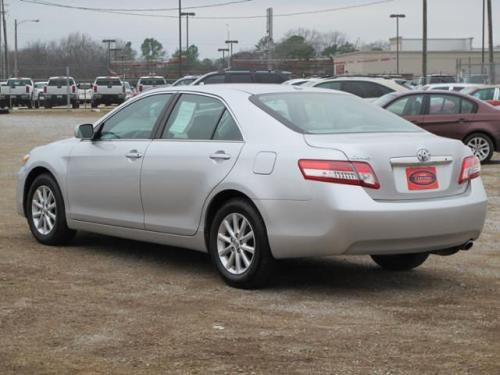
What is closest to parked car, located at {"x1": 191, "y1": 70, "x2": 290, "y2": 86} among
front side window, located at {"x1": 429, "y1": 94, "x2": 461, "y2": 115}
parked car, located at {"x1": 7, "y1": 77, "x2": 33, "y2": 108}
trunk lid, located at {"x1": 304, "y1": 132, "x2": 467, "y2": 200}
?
front side window, located at {"x1": 429, "y1": 94, "x2": 461, "y2": 115}

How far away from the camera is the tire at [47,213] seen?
8.90 metres

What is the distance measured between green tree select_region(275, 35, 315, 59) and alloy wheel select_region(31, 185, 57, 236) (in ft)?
301

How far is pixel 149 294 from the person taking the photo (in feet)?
23.1

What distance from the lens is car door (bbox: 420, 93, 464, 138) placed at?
61.5 ft

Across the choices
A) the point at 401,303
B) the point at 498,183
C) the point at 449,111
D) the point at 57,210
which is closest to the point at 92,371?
the point at 401,303

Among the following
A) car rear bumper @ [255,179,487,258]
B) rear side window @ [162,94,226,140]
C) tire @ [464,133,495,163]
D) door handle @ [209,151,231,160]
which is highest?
rear side window @ [162,94,226,140]

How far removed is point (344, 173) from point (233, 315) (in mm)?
1191

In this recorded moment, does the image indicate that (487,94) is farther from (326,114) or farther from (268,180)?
(268,180)

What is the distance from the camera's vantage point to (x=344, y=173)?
666cm

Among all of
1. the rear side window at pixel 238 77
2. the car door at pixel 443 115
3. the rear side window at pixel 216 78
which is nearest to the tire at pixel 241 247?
the car door at pixel 443 115

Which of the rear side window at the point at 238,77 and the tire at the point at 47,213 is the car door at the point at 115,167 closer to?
the tire at the point at 47,213

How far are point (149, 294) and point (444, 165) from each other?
2.26 m

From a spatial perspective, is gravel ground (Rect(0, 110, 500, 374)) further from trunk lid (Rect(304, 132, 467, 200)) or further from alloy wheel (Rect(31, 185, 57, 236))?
trunk lid (Rect(304, 132, 467, 200))

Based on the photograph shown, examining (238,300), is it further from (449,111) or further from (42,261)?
(449,111)
